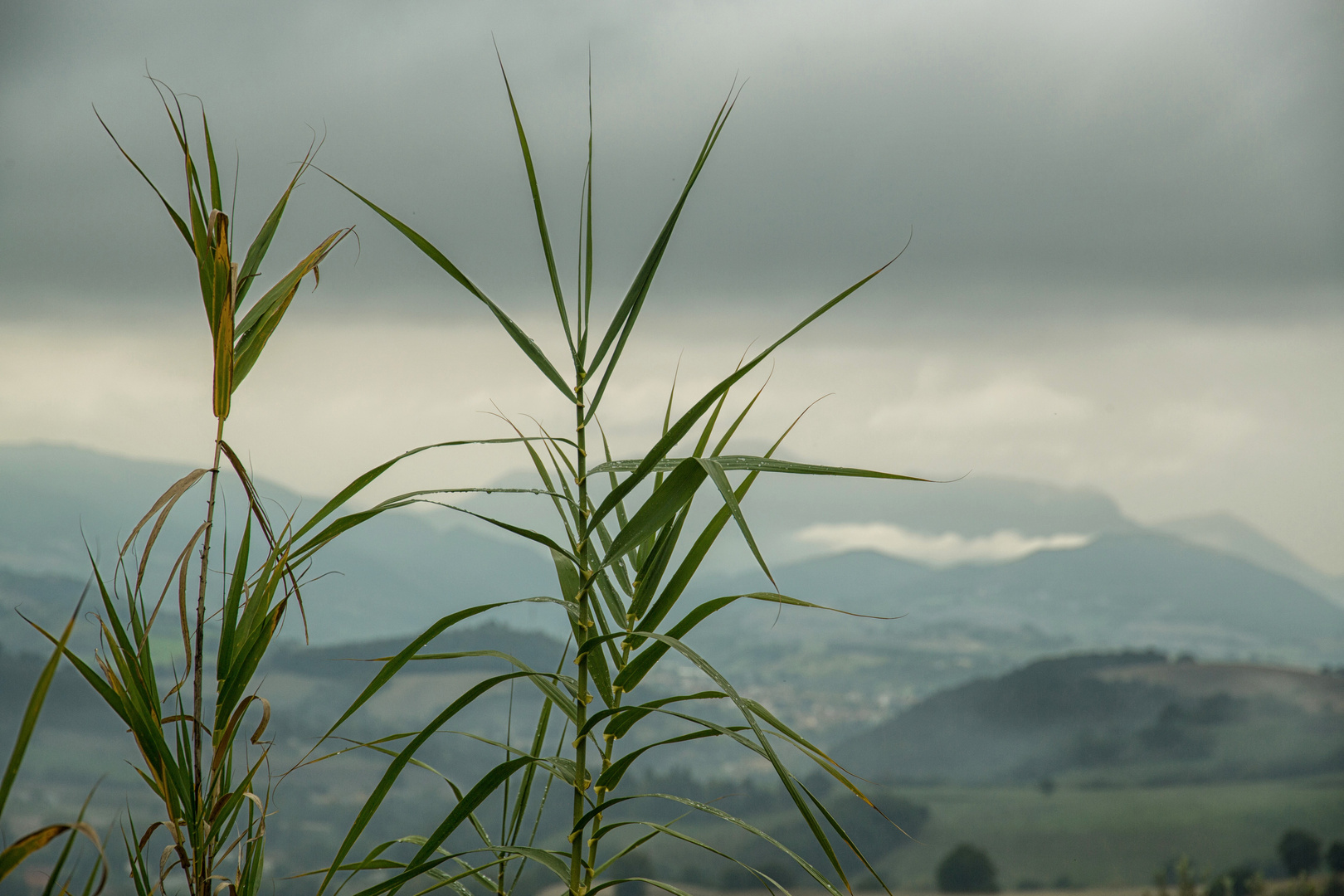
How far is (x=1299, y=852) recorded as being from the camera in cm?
433

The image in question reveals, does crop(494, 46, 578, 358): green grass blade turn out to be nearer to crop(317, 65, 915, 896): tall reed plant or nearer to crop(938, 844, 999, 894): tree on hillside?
crop(317, 65, 915, 896): tall reed plant

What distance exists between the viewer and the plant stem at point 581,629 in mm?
761

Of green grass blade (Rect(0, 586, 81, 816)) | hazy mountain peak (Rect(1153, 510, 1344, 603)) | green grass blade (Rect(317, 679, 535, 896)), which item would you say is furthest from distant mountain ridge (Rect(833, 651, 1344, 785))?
green grass blade (Rect(0, 586, 81, 816))

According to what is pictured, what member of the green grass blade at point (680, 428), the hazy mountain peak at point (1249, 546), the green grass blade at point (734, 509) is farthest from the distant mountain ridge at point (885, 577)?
the green grass blade at point (734, 509)

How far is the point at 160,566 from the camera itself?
3.63m

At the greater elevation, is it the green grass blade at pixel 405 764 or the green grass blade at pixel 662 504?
the green grass blade at pixel 662 504

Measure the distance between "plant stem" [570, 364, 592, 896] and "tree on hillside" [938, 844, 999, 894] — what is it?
4.07 meters

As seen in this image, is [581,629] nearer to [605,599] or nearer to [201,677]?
[605,599]

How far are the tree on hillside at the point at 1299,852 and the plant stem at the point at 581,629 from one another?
4.85 meters

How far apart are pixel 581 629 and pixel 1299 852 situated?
499cm

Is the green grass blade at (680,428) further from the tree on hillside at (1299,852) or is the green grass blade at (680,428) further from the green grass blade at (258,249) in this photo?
the tree on hillside at (1299,852)

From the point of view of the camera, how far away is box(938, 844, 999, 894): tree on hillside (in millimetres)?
4254

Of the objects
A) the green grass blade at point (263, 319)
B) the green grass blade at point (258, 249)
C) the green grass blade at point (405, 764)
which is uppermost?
the green grass blade at point (258, 249)

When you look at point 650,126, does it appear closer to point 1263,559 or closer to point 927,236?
point 927,236
